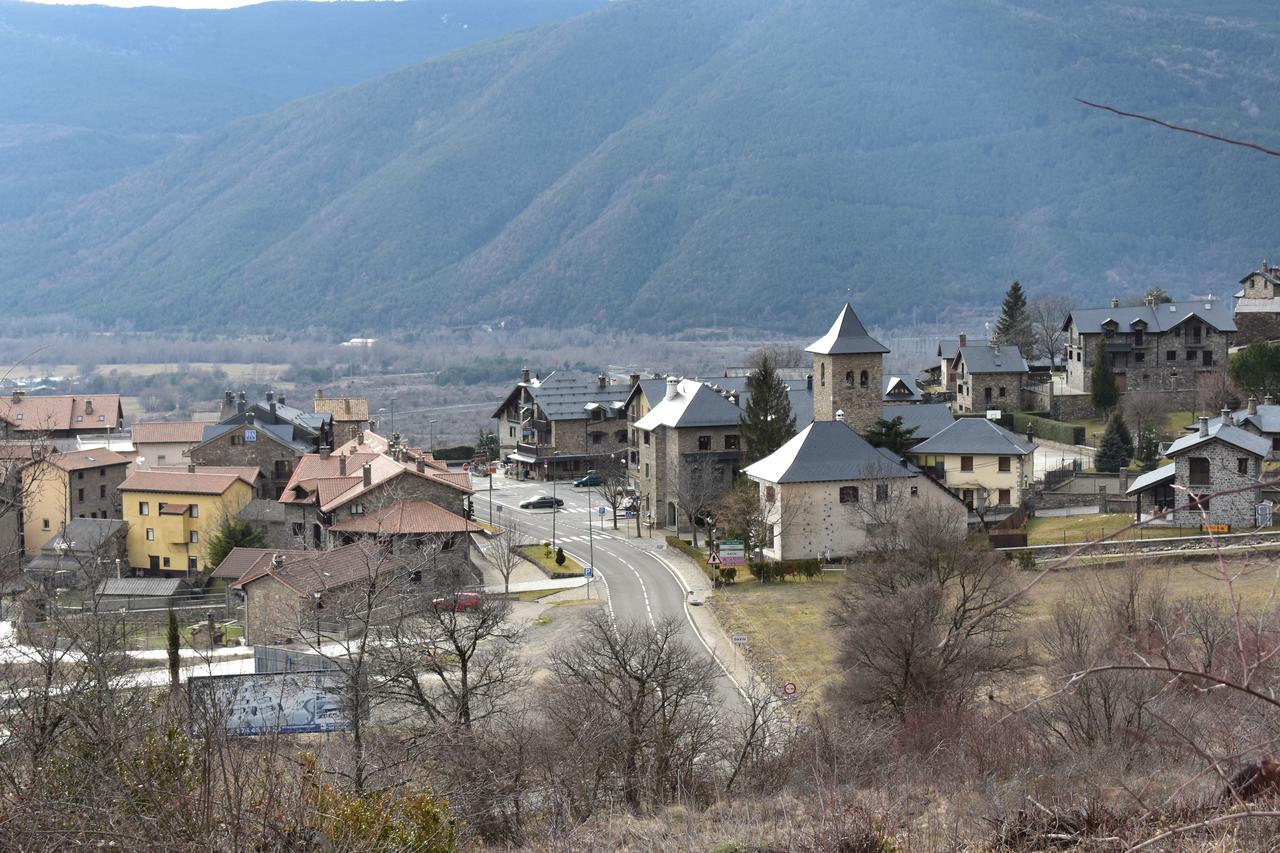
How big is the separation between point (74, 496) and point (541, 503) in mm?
20965

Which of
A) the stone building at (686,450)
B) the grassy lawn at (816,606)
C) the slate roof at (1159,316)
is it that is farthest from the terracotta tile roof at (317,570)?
the slate roof at (1159,316)

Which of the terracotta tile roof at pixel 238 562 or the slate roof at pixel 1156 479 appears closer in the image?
the slate roof at pixel 1156 479

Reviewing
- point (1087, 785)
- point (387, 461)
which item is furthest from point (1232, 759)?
point (387, 461)

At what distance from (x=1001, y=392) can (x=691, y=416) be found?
23147 millimetres

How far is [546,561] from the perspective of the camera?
172ft

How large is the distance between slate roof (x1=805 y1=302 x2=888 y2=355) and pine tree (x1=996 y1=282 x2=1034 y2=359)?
31.9 meters

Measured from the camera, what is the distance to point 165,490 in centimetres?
5841

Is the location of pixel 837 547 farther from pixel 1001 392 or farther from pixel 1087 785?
pixel 1087 785

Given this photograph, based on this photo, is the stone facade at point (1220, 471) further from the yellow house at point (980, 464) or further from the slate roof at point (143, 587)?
the slate roof at point (143, 587)

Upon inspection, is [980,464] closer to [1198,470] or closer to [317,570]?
[1198,470]

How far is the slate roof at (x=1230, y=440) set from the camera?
4500 centimetres

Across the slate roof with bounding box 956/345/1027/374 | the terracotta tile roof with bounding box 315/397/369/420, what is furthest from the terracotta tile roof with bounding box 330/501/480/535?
the slate roof with bounding box 956/345/1027/374

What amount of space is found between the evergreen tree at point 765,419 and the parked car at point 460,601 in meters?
18.1

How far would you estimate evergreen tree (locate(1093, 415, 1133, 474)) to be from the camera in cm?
5819
